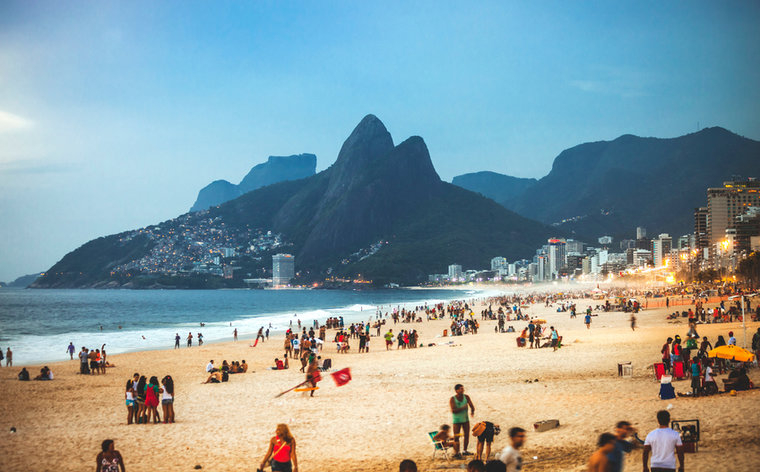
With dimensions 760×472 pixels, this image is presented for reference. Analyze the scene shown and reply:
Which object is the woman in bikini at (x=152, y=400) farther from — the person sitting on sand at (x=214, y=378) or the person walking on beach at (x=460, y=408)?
the person walking on beach at (x=460, y=408)

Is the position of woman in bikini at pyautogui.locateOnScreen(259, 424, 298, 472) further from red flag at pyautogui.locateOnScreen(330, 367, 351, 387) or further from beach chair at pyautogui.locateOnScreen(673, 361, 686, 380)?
beach chair at pyautogui.locateOnScreen(673, 361, 686, 380)

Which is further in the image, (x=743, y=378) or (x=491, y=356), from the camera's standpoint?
Answer: (x=491, y=356)

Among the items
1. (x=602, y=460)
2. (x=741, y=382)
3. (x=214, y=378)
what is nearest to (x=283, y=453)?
(x=602, y=460)

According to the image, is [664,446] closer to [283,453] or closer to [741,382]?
[283,453]

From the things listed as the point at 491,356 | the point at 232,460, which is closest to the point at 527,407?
the point at 232,460

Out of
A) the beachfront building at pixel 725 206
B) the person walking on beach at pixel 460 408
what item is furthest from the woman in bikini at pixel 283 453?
the beachfront building at pixel 725 206

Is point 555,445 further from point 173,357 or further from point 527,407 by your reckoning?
point 173,357
